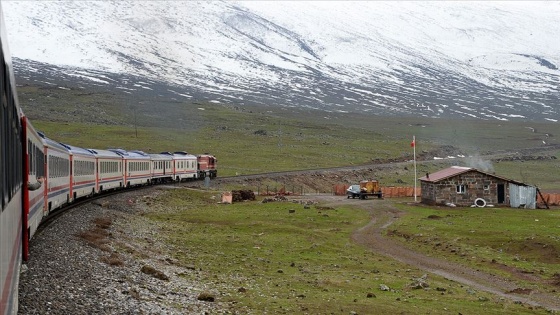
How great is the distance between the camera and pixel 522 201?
244 ft

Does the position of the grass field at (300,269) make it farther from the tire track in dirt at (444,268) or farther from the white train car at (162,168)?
the white train car at (162,168)

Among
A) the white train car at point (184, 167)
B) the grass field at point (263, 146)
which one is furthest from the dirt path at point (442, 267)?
the grass field at point (263, 146)

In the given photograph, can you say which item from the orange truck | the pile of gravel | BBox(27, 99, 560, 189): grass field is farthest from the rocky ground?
BBox(27, 99, 560, 189): grass field

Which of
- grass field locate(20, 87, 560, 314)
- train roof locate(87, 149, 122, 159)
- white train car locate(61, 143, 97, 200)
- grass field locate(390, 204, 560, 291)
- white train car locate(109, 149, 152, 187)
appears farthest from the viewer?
white train car locate(109, 149, 152, 187)

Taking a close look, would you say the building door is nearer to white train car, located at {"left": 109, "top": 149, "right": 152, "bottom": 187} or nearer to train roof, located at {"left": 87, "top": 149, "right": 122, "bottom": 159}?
white train car, located at {"left": 109, "top": 149, "right": 152, "bottom": 187}

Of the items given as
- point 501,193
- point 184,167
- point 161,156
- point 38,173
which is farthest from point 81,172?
point 184,167

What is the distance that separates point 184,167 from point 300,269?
214 ft

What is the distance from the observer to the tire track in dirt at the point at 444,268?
32.0 metres

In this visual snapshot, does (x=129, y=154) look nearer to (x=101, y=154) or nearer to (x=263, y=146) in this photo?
(x=101, y=154)

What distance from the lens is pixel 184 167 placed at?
98688 mm

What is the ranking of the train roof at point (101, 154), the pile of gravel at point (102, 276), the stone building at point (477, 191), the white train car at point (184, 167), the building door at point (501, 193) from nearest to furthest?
the pile of gravel at point (102, 276), the train roof at point (101, 154), the stone building at point (477, 191), the building door at point (501, 193), the white train car at point (184, 167)

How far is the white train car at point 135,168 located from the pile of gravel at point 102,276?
29734 millimetres

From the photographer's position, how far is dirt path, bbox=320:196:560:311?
32094mm

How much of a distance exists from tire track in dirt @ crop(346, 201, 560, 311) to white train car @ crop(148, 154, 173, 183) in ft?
107
